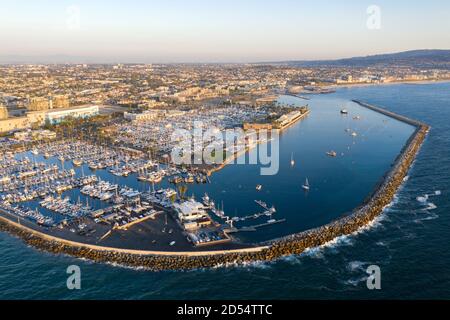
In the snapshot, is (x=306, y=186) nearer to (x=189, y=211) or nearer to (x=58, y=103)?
(x=189, y=211)

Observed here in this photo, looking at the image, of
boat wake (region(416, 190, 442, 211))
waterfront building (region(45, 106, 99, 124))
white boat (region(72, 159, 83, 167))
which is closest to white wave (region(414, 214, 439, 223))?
boat wake (region(416, 190, 442, 211))

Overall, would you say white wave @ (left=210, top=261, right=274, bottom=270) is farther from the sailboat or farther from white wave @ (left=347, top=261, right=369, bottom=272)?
the sailboat

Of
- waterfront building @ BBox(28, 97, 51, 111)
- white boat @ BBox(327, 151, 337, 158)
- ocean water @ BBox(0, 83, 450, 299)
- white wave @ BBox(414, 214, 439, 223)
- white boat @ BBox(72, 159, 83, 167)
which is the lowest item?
ocean water @ BBox(0, 83, 450, 299)

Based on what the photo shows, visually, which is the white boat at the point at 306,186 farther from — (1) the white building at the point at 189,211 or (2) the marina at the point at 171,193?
(1) the white building at the point at 189,211

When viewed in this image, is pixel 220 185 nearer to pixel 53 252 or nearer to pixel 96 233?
pixel 96 233

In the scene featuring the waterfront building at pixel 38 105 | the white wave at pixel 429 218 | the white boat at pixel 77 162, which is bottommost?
the white wave at pixel 429 218

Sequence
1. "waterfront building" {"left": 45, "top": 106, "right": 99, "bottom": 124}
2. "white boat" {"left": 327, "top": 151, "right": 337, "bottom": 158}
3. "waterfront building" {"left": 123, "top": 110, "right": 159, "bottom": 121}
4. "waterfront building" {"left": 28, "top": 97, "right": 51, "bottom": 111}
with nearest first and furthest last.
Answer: "white boat" {"left": 327, "top": 151, "right": 337, "bottom": 158}, "waterfront building" {"left": 45, "top": 106, "right": 99, "bottom": 124}, "waterfront building" {"left": 123, "top": 110, "right": 159, "bottom": 121}, "waterfront building" {"left": 28, "top": 97, "right": 51, "bottom": 111}

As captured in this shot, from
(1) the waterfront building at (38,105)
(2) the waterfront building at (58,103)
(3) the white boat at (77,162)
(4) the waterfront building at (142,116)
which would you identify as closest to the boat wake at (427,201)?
(3) the white boat at (77,162)

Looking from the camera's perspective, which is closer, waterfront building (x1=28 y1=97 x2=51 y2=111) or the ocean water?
the ocean water

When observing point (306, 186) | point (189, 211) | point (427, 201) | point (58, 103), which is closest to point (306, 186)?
point (306, 186)

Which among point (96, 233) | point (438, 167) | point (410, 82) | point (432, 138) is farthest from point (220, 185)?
point (410, 82)

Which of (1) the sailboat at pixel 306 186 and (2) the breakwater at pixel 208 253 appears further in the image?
(1) the sailboat at pixel 306 186

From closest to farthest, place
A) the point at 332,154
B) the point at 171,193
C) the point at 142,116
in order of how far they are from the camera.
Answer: the point at 171,193, the point at 332,154, the point at 142,116
